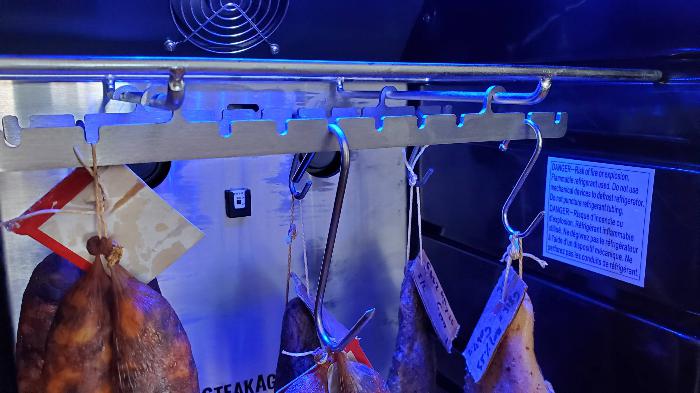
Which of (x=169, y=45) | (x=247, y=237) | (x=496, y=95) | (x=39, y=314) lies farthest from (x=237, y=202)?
(x=496, y=95)

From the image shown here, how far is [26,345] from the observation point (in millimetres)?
612

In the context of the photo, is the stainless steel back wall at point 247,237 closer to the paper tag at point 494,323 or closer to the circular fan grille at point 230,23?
the circular fan grille at point 230,23

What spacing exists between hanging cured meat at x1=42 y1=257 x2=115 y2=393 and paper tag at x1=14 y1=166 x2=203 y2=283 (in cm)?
2

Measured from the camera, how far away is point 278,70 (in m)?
0.51

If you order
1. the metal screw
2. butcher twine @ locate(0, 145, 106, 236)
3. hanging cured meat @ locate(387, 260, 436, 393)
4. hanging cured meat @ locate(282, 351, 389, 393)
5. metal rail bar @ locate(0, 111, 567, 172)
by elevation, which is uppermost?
the metal screw

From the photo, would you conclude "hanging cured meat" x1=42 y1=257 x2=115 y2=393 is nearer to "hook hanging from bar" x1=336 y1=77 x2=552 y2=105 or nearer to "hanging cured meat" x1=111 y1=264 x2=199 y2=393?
"hanging cured meat" x1=111 y1=264 x2=199 y2=393

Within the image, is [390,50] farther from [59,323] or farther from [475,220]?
[59,323]

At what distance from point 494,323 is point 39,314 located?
1.78 ft

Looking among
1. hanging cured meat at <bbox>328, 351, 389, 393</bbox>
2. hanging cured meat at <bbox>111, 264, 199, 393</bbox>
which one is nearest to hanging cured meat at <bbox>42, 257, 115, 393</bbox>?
hanging cured meat at <bbox>111, 264, 199, 393</bbox>

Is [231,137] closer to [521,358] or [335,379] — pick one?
[335,379]

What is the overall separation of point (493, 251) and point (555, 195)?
0.18 metres

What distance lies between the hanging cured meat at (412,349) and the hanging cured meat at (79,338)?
0.47 meters

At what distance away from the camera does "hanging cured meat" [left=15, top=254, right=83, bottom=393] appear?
0.61 metres

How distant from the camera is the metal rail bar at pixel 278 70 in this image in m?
0.44
